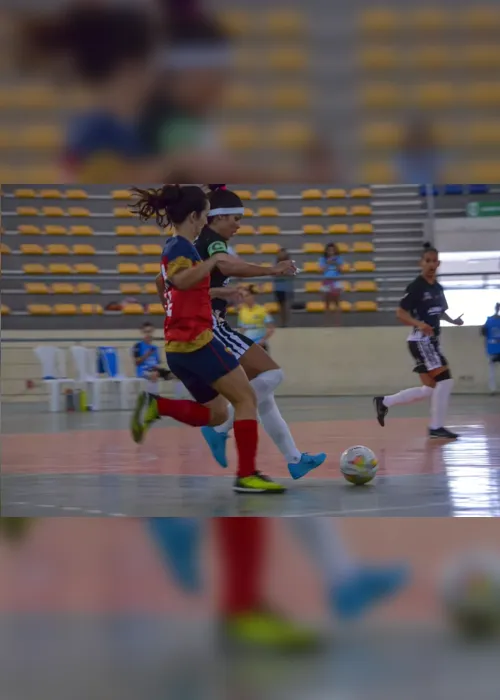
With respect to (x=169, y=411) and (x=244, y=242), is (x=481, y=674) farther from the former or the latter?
(x=244, y=242)

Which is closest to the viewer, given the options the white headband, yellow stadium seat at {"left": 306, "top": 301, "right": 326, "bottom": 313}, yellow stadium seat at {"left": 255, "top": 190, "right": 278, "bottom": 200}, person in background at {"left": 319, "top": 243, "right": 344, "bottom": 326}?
the white headband

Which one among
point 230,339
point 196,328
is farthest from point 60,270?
point 196,328

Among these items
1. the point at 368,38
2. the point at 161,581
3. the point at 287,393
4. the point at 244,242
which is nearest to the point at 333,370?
the point at 287,393

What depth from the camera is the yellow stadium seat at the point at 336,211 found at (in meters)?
20.6

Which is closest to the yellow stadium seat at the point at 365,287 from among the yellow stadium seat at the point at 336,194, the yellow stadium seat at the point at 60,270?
the yellow stadium seat at the point at 336,194

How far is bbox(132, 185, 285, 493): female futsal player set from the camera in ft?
16.5

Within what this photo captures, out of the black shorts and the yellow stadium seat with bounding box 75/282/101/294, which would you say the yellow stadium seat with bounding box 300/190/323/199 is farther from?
the black shorts

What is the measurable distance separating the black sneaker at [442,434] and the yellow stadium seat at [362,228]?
38.9 ft

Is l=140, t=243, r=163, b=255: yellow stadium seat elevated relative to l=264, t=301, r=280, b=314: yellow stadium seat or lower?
elevated

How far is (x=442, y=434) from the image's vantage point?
8.95 metres

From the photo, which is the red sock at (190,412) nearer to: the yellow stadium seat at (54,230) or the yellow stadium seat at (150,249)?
the yellow stadium seat at (150,249)

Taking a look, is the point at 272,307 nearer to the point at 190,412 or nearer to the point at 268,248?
the point at 268,248

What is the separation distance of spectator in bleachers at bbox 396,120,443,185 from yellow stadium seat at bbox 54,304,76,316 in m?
17.0

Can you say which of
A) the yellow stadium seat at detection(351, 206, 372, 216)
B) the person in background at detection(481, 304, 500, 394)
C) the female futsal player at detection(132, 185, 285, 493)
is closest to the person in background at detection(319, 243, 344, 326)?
the yellow stadium seat at detection(351, 206, 372, 216)
